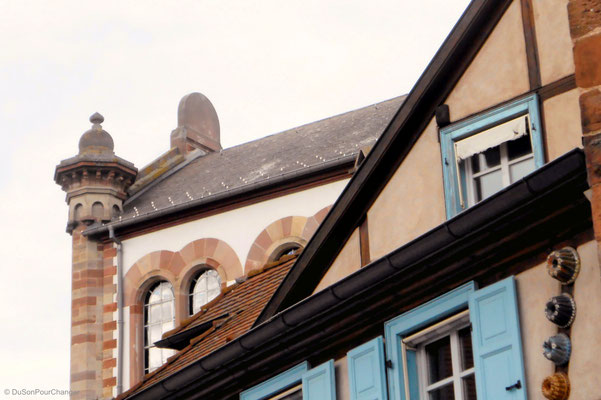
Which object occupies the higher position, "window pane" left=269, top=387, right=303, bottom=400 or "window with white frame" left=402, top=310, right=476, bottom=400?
"window pane" left=269, top=387, right=303, bottom=400

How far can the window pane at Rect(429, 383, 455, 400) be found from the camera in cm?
1241

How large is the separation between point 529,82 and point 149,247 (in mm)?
17501

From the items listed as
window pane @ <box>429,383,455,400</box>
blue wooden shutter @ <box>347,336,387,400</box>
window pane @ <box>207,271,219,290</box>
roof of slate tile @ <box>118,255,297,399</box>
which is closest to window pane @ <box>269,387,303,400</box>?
blue wooden shutter @ <box>347,336,387,400</box>

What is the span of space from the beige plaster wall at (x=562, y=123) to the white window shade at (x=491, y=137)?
0.26 metres

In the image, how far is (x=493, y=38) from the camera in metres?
14.0

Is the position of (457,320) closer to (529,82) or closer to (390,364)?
(390,364)

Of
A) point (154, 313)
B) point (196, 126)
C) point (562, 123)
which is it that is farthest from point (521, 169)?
point (196, 126)

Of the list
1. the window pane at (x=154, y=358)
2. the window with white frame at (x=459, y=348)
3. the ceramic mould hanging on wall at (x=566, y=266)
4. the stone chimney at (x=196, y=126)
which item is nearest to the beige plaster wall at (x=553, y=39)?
the window with white frame at (x=459, y=348)

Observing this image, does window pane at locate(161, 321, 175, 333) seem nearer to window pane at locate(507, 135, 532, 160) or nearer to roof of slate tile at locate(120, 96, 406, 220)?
roof of slate tile at locate(120, 96, 406, 220)

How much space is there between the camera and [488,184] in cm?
1402

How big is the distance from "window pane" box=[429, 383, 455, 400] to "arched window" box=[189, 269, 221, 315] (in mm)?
16989

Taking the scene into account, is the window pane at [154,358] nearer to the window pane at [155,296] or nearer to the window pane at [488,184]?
the window pane at [155,296]

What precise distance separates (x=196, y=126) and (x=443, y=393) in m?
22.7

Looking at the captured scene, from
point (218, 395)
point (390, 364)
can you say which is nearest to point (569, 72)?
point (390, 364)
